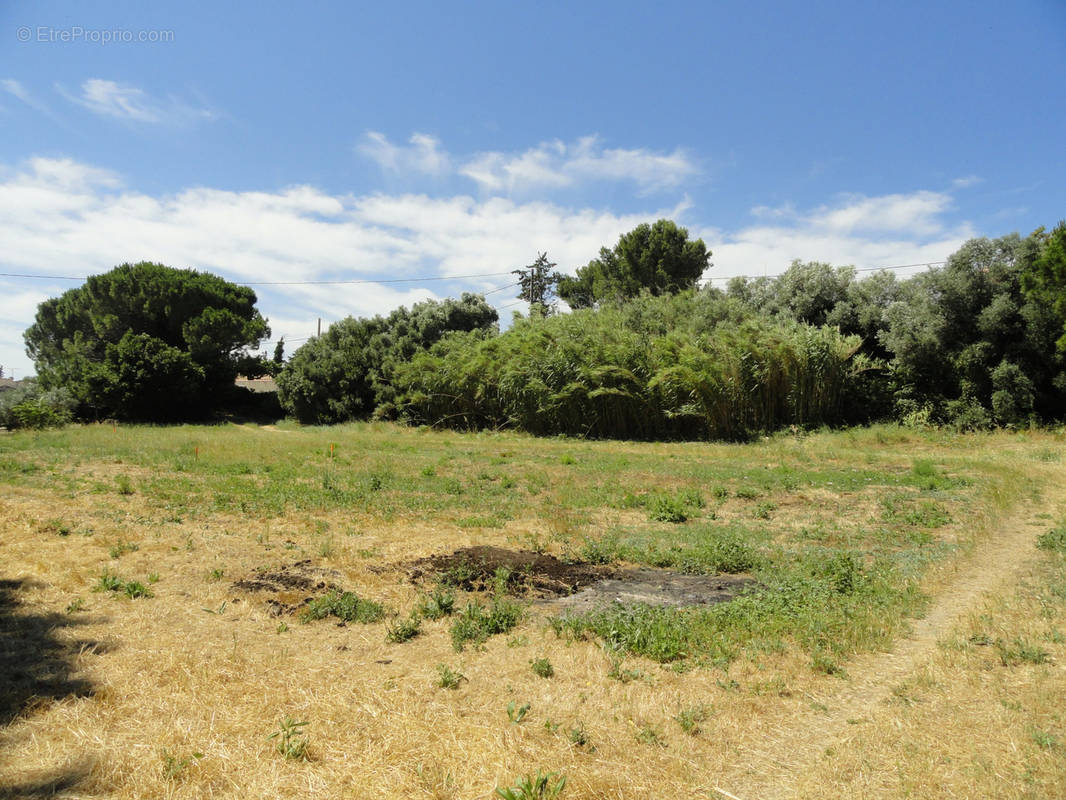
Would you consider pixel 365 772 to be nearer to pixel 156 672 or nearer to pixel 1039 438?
pixel 156 672

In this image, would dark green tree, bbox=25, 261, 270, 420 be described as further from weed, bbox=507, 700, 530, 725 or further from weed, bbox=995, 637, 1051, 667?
weed, bbox=995, 637, 1051, 667

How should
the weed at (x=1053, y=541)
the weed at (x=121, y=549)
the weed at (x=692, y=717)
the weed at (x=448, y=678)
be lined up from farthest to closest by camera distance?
the weed at (x=1053, y=541) < the weed at (x=121, y=549) < the weed at (x=448, y=678) < the weed at (x=692, y=717)

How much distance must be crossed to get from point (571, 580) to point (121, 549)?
4819 millimetres

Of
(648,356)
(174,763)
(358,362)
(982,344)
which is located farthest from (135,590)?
(358,362)

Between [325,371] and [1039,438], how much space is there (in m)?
27.6

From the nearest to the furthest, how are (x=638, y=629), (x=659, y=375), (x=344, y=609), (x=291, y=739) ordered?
(x=291, y=739) → (x=638, y=629) → (x=344, y=609) → (x=659, y=375)

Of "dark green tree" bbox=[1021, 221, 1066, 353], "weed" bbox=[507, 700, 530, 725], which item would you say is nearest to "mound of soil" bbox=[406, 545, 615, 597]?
"weed" bbox=[507, 700, 530, 725]

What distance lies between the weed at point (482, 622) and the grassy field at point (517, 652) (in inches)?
0.7

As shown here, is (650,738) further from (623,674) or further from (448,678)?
(448,678)

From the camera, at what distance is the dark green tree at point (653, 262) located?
3788 centimetres

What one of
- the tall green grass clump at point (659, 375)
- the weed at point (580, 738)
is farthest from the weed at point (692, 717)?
the tall green grass clump at point (659, 375)

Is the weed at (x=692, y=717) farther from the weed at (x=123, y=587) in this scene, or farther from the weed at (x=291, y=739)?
the weed at (x=123, y=587)

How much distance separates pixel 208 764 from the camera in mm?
2969

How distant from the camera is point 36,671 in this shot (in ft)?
12.8
